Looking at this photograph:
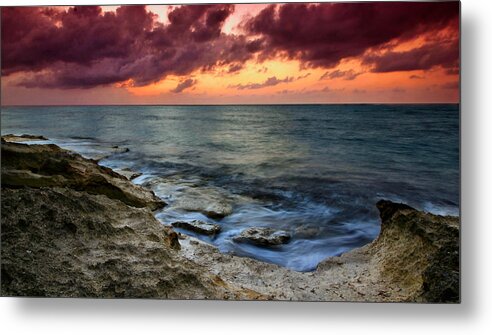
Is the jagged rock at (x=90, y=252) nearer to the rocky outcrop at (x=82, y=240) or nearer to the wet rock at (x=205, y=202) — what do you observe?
the rocky outcrop at (x=82, y=240)

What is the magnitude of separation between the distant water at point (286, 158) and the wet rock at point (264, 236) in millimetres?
28

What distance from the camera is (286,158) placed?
2.38 m

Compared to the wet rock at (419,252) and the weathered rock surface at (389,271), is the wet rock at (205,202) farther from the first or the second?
the wet rock at (419,252)

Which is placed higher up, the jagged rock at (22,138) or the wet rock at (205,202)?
the jagged rock at (22,138)

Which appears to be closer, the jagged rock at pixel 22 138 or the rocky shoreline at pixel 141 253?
the rocky shoreline at pixel 141 253

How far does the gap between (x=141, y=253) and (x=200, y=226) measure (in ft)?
1.01

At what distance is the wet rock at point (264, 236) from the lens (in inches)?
92.4

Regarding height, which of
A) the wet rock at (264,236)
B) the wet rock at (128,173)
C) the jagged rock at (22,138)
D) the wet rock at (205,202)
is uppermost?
the jagged rock at (22,138)

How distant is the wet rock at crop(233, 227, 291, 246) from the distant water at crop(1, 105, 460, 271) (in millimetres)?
28

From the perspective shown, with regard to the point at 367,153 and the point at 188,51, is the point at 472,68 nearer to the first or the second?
the point at 367,153

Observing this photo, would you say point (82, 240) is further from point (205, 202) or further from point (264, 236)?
point (264, 236)

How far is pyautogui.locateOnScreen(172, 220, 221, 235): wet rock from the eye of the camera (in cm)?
239

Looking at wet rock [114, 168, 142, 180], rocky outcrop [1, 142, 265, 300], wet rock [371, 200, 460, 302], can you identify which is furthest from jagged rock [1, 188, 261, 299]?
wet rock [371, 200, 460, 302]

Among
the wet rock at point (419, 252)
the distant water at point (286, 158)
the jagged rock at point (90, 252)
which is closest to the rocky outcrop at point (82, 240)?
the jagged rock at point (90, 252)
